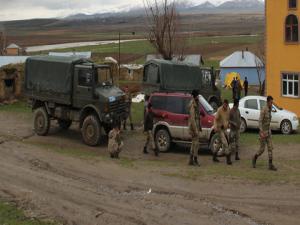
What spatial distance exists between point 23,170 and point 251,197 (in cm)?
619

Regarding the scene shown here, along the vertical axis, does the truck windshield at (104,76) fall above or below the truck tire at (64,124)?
above

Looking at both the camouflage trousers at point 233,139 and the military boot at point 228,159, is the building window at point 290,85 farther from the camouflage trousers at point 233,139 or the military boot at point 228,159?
the military boot at point 228,159

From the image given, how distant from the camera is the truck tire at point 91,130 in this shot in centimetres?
1931

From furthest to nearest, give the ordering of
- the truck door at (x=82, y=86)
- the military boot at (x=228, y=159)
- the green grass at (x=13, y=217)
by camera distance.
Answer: the truck door at (x=82, y=86) < the military boot at (x=228, y=159) < the green grass at (x=13, y=217)

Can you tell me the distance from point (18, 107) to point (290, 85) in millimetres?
14997

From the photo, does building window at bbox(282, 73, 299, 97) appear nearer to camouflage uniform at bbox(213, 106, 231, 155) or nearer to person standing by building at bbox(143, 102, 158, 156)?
person standing by building at bbox(143, 102, 158, 156)

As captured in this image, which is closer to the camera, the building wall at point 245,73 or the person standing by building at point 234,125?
the person standing by building at point 234,125

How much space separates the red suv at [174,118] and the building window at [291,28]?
14.1 metres

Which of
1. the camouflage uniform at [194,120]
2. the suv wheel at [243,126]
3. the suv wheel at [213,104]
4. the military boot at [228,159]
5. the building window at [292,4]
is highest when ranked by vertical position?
the building window at [292,4]

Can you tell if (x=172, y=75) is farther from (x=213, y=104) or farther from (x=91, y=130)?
(x=91, y=130)

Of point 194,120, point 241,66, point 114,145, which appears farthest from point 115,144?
point 241,66

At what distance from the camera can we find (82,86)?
1967cm

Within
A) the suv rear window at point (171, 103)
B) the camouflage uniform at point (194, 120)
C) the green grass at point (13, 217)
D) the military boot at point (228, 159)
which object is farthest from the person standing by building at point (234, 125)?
the green grass at point (13, 217)

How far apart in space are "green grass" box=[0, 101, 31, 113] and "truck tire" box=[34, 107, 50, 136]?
20.2 ft
